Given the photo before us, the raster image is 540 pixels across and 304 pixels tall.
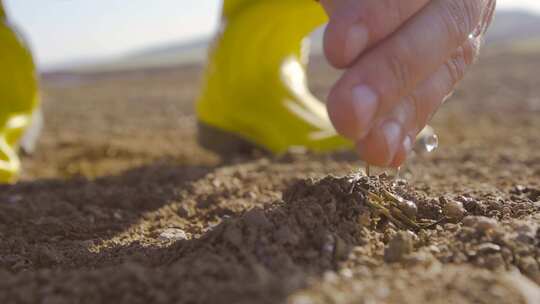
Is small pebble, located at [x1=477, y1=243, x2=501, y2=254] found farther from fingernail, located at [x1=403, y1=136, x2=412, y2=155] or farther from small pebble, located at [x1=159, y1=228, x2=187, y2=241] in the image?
small pebble, located at [x1=159, y1=228, x2=187, y2=241]

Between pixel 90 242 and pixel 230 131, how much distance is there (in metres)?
0.97

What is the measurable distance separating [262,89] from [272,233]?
1.17 metres

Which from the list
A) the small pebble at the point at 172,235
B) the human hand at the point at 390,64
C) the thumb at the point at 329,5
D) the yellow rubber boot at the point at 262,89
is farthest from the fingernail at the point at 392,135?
the yellow rubber boot at the point at 262,89

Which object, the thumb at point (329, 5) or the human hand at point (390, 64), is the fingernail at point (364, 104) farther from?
the thumb at point (329, 5)

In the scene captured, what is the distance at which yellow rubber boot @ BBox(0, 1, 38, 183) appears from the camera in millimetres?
1906

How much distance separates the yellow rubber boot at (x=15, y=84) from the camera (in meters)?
1.91

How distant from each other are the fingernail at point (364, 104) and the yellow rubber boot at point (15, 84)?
4.60 ft

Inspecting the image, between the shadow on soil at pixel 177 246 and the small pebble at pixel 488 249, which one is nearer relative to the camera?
the shadow on soil at pixel 177 246

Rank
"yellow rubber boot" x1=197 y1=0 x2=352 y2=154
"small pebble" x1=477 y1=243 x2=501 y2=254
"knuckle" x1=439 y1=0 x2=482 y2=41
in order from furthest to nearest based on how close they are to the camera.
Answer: "yellow rubber boot" x1=197 y1=0 x2=352 y2=154 < "knuckle" x1=439 y1=0 x2=482 y2=41 < "small pebble" x1=477 y1=243 x2=501 y2=254

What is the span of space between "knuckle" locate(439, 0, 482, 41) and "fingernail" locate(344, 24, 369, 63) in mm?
155

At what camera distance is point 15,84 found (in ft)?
6.57

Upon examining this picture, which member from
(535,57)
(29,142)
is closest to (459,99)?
(29,142)

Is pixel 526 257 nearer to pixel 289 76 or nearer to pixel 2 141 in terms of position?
pixel 289 76

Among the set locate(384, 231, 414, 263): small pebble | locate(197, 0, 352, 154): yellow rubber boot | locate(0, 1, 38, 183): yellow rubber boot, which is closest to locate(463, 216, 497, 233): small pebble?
locate(384, 231, 414, 263): small pebble
